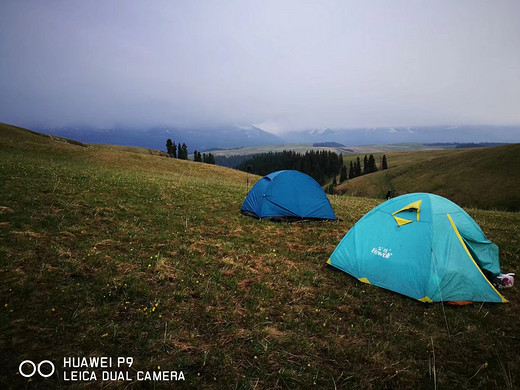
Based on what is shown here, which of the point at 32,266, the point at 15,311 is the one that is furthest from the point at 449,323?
the point at 32,266

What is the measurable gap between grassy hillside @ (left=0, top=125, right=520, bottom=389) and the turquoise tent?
41 centimetres

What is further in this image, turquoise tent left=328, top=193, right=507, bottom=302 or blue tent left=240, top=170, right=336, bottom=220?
blue tent left=240, top=170, right=336, bottom=220

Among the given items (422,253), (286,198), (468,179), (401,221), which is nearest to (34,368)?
(422,253)

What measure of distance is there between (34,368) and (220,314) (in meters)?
3.29

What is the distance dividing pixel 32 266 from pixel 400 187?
9875cm

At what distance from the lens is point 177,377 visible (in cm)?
435

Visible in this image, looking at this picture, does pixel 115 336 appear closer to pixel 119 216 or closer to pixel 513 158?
pixel 119 216

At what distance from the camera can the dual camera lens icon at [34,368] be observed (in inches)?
156

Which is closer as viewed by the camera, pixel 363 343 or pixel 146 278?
pixel 363 343

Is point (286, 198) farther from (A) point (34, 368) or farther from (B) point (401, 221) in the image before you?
(A) point (34, 368)

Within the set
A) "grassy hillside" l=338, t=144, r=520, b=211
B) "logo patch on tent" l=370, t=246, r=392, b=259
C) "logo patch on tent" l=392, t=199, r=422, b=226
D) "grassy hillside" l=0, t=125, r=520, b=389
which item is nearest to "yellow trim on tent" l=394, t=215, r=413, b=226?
"logo patch on tent" l=392, t=199, r=422, b=226

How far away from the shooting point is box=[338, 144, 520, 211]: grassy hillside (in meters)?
A: 59.5

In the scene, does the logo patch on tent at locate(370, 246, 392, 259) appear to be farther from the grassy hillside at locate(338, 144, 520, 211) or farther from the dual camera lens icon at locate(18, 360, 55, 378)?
the grassy hillside at locate(338, 144, 520, 211)

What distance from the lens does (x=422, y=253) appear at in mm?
7316
